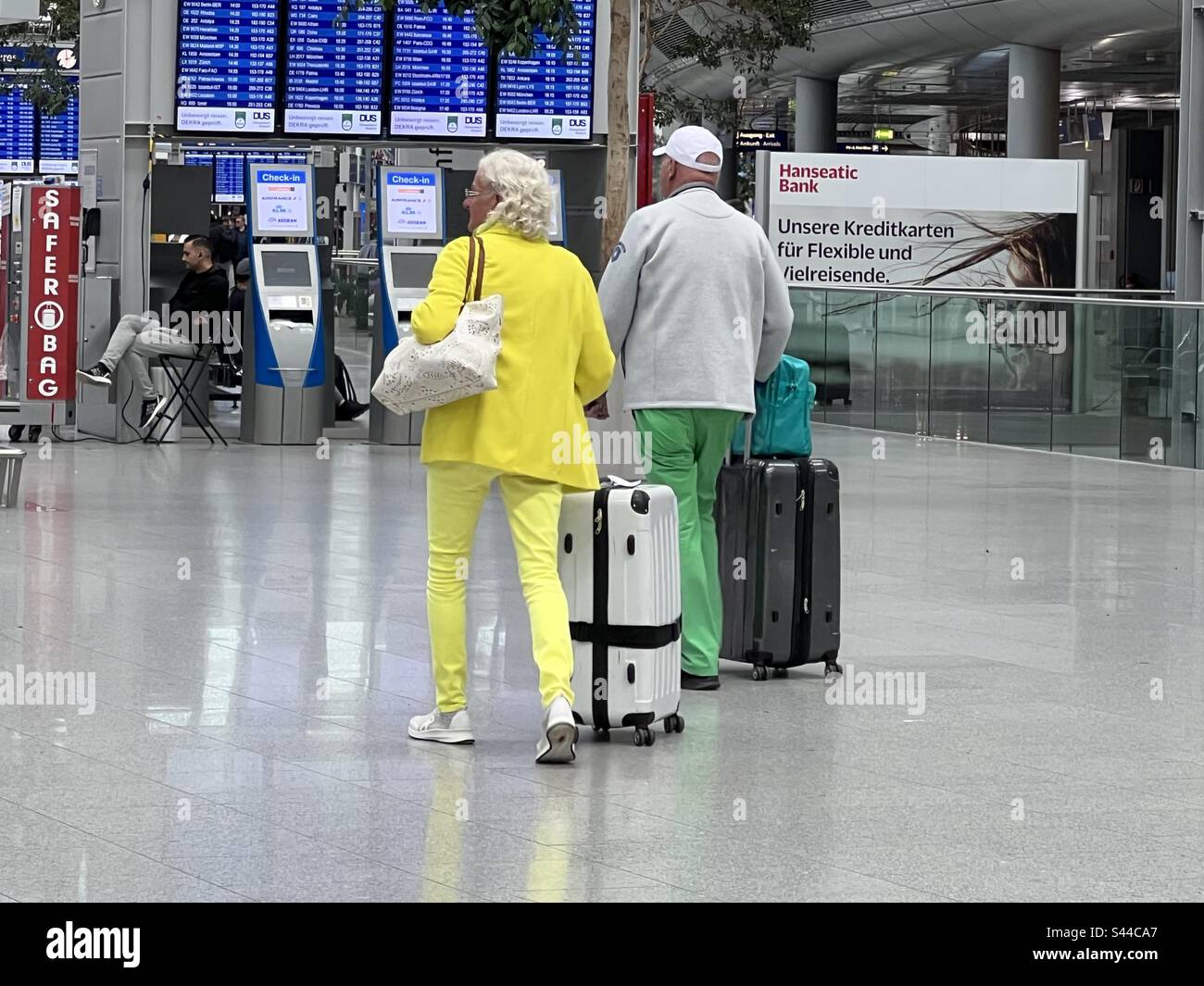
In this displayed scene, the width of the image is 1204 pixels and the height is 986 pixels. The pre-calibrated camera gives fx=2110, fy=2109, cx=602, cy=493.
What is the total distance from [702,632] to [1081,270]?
14.7 m

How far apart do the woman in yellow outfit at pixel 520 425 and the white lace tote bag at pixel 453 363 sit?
0.06 meters

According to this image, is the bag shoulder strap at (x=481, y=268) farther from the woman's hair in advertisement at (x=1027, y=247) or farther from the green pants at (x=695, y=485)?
the woman's hair in advertisement at (x=1027, y=247)

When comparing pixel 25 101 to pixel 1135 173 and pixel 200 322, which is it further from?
pixel 1135 173

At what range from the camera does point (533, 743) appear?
19.6 feet

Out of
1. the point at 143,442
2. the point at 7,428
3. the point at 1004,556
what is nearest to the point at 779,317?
the point at 1004,556

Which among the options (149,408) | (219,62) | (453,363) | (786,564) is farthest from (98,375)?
(453,363)

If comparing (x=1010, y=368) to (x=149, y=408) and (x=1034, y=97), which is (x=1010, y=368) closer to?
(x=149, y=408)

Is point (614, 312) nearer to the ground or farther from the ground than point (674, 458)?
farther from the ground

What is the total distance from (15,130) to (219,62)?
19.1 metres

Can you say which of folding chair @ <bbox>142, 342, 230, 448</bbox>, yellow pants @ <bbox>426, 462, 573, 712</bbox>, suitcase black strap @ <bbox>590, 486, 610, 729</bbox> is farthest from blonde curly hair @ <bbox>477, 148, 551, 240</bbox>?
folding chair @ <bbox>142, 342, 230, 448</bbox>

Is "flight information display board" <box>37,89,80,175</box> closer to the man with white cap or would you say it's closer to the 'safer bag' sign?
the 'safer bag' sign

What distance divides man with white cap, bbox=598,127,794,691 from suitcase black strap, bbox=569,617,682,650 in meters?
0.69

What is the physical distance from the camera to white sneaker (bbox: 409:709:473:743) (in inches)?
233

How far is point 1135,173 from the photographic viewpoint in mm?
44031
